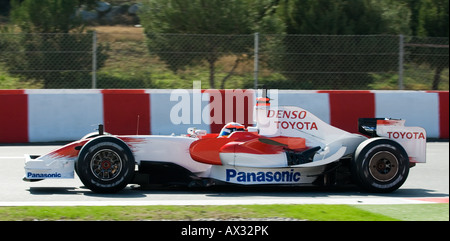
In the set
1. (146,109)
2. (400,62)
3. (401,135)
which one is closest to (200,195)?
(401,135)

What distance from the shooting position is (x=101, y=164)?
724 cm

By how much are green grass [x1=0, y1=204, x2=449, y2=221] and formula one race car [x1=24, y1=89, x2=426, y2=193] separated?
89 centimetres

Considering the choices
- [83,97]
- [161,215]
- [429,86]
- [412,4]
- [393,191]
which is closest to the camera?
[161,215]

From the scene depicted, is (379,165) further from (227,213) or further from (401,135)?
(227,213)

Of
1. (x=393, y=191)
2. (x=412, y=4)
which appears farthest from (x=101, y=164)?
(x=412, y=4)

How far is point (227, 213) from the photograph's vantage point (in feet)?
20.4

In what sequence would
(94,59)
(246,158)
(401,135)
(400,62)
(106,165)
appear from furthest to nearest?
(400,62), (94,59), (401,135), (246,158), (106,165)

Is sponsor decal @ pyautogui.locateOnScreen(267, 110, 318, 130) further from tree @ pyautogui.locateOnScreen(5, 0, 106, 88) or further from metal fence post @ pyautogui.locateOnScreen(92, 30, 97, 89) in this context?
tree @ pyautogui.locateOnScreen(5, 0, 106, 88)

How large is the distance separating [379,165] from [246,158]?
152 centimetres

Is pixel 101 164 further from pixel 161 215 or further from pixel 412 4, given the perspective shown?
pixel 412 4

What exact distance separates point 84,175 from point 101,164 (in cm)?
21

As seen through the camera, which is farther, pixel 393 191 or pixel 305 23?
pixel 305 23

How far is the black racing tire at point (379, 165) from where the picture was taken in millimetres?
7504

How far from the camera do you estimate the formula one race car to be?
7250 millimetres
